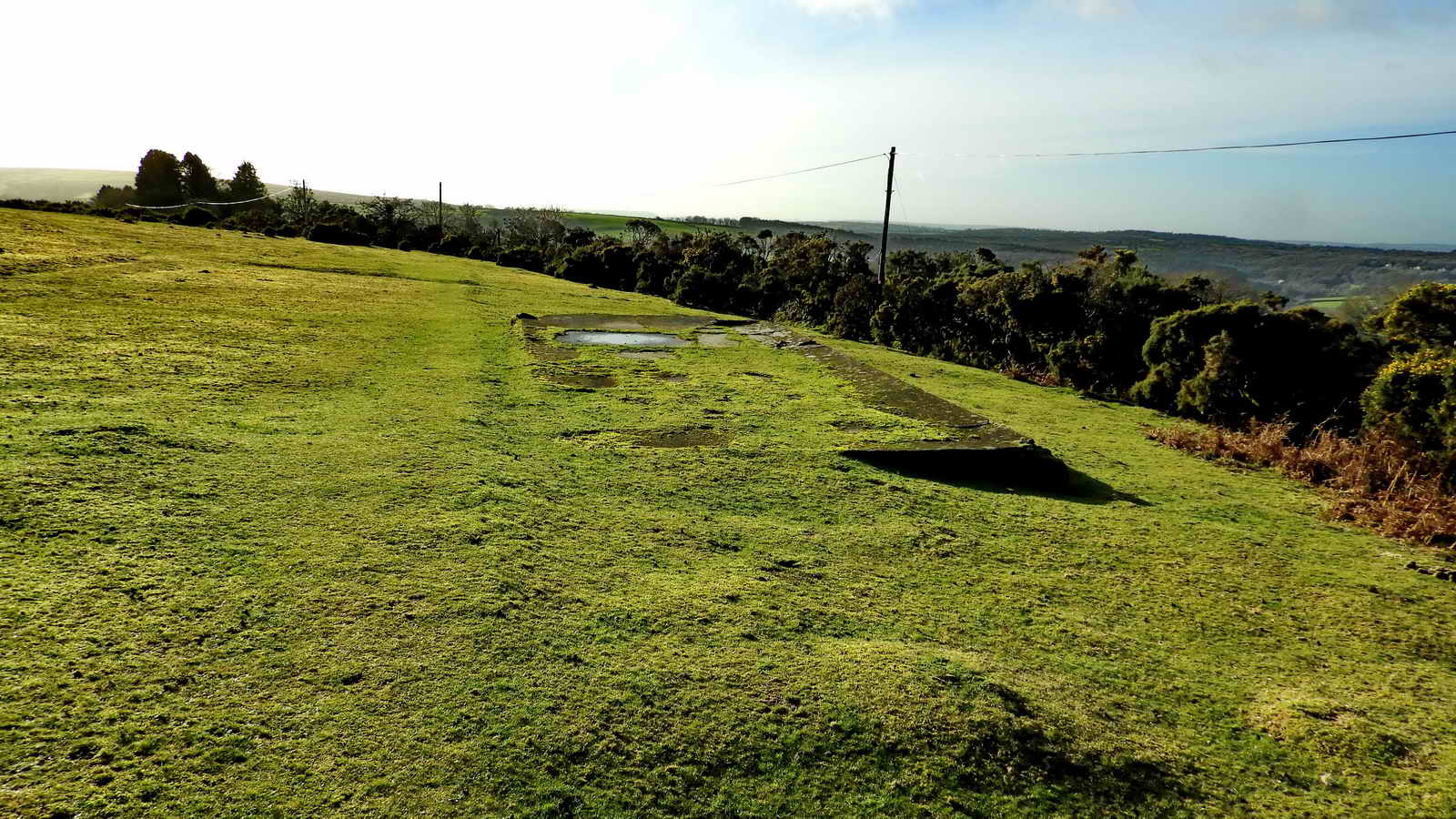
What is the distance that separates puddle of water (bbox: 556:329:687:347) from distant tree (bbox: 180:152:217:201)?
46751 mm

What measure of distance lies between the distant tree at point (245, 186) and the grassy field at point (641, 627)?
171 feet

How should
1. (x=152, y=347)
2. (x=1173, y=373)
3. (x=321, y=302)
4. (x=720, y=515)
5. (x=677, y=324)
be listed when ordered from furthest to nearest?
(x=677, y=324) < (x=321, y=302) < (x=1173, y=373) < (x=152, y=347) < (x=720, y=515)

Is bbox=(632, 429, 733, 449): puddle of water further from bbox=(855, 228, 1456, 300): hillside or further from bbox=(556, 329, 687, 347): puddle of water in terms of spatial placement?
bbox=(855, 228, 1456, 300): hillside

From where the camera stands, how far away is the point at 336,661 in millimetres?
2889

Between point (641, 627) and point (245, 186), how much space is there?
60200mm

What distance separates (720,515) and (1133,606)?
2537mm

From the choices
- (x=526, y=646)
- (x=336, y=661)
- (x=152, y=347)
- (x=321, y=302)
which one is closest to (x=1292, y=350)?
(x=526, y=646)

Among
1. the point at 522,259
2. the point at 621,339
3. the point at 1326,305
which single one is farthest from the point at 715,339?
the point at 522,259

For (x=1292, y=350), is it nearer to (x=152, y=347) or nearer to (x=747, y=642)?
(x=747, y=642)

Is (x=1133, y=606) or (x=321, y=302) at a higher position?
(x=321, y=302)

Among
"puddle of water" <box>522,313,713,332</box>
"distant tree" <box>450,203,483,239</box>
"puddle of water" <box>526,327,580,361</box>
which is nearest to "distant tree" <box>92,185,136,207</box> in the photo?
"distant tree" <box>450,203,483,239</box>

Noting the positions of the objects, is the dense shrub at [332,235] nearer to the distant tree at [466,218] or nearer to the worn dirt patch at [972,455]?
the distant tree at [466,218]

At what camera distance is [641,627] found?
11.1ft

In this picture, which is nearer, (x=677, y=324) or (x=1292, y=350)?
(x=1292, y=350)
